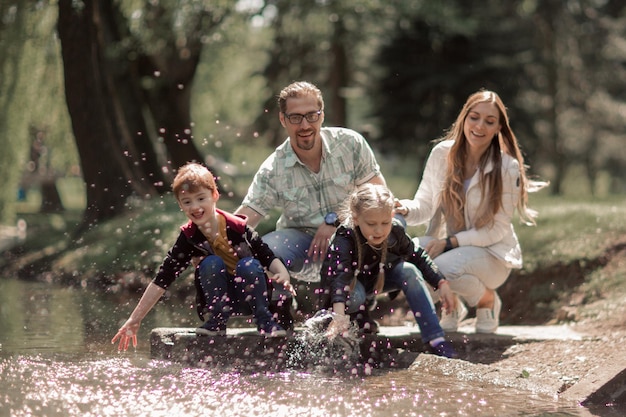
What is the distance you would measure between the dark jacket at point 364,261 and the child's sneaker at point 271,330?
306 millimetres

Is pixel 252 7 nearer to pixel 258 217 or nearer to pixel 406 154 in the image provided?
pixel 406 154

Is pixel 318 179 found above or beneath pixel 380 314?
above

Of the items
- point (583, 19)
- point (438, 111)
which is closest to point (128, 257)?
point (438, 111)

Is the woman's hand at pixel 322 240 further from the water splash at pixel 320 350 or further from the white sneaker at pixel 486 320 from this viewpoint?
the white sneaker at pixel 486 320

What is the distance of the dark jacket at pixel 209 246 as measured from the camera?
6004 millimetres

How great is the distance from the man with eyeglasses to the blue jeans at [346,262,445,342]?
0.40m

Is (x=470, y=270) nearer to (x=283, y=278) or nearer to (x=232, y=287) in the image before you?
(x=283, y=278)

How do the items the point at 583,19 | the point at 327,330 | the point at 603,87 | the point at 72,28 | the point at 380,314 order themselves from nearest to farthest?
the point at 327,330 → the point at 380,314 → the point at 72,28 → the point at 583,19 → the point at 603,87

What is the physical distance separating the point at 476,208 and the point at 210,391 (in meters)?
2.69

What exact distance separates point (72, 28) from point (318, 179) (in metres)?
9.65

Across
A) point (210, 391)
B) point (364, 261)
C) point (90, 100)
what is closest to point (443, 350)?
point (364, 261)

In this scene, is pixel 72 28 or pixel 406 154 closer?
pixel 72 28

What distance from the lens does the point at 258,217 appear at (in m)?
6.63

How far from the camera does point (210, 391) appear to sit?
5.19 metres
